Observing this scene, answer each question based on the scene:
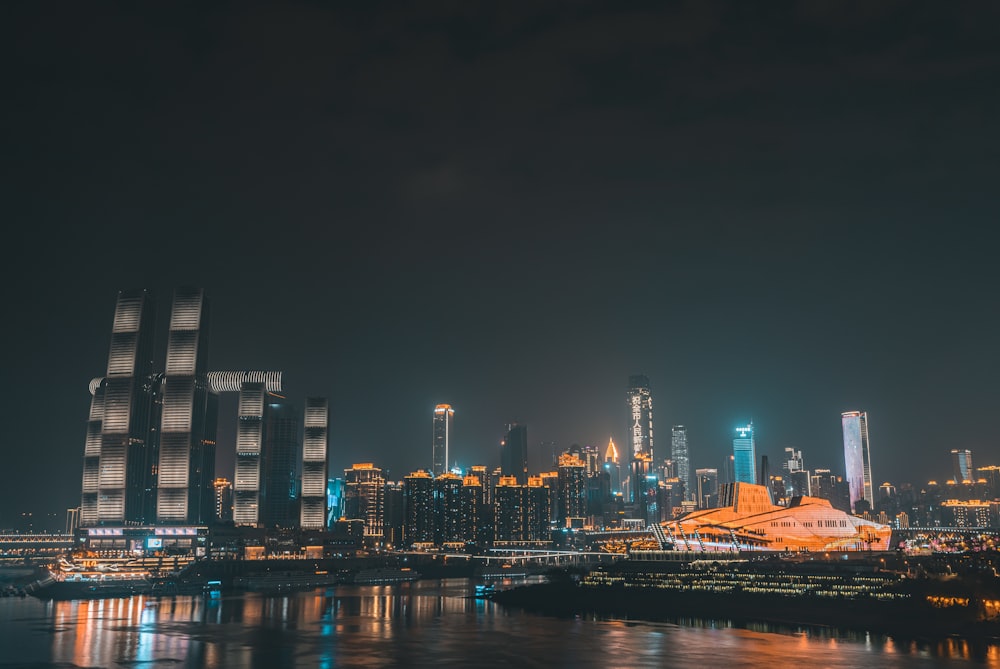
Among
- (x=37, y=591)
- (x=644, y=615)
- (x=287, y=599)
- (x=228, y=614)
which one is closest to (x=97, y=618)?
(x=228, y=614)

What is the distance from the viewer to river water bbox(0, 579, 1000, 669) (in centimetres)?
8431

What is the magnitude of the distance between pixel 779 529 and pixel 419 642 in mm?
87258

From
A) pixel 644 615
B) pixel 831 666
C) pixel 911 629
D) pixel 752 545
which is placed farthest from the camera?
pixel 752 545

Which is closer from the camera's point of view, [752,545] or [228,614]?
[228,614]

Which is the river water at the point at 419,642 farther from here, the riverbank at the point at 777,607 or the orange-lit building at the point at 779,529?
the orange-lit building at the point at 779,529

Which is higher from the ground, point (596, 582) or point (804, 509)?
point (804, 509)

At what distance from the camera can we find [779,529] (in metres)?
162

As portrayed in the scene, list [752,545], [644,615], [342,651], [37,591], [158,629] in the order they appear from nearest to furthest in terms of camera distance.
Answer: [342,651] → [158,629] → [644,615] → [752,545] → [37,591]

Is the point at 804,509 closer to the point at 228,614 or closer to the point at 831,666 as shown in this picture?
the point at 831,666

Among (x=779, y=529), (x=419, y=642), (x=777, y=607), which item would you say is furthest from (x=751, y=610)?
(x=419, y=642)

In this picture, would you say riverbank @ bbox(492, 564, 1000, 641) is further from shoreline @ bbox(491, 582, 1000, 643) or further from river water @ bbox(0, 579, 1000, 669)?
A: river water @ bbox(0, 579, 1000, 669)

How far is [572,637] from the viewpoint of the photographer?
10400 centimetres

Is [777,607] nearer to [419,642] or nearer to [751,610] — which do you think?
[751,610]

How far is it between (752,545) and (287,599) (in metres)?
90.4
